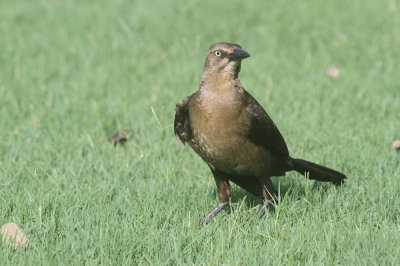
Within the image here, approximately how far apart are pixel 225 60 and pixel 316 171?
1.14m

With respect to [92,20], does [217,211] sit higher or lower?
lower

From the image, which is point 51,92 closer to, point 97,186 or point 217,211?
point 97,186

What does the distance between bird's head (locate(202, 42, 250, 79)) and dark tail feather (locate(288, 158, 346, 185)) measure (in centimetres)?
89

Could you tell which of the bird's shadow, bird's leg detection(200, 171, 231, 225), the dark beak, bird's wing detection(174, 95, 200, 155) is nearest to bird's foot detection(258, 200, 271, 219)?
the bird's shadow

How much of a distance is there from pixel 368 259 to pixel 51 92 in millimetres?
4353

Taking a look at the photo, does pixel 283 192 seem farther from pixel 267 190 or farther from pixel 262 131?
pixel 262 131

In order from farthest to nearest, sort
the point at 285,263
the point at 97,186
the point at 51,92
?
the point at 51,92, the point at 97,186, the point at 285,263

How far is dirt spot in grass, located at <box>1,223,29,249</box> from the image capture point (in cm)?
372

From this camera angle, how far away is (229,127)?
416 cm

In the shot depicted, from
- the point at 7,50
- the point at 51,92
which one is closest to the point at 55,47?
the point at 7,50

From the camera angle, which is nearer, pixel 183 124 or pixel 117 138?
pixel 183 124

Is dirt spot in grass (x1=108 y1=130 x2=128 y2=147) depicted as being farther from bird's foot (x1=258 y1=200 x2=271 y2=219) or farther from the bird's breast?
bird's foot (x1=258 y1=200 x2=271 y2=219)

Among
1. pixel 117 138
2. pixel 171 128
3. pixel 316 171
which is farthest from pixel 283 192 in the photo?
pixel 117 138

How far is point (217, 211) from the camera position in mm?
4422
